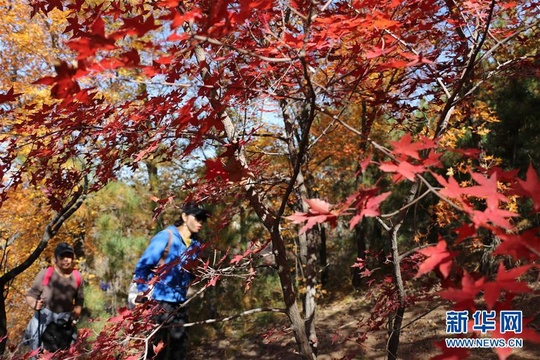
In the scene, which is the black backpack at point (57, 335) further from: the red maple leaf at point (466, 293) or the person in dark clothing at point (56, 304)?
the red maple leaf at point (466, 293)

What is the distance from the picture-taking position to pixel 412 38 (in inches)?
72.7

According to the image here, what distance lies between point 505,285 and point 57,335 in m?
3.47

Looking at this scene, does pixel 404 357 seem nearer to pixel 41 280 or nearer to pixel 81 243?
pixel 41 280

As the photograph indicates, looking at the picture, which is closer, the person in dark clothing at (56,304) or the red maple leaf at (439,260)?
the red maple leaf at (439,260)

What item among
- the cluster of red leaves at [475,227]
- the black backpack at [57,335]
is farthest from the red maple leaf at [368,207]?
the black backpack at [57,335]

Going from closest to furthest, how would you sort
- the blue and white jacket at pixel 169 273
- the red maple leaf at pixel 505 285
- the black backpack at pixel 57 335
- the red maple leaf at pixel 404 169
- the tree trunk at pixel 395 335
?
the red maple leaf at pixel 505 285 < the red maple leaf at pixel 404 169 < the tree trunk at pixel 395 335 < the blue and white jacket at pixel 169 273 < the black backpack at pixel 57 335

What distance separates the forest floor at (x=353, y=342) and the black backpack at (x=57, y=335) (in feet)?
5.91

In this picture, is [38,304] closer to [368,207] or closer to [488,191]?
[368,207]

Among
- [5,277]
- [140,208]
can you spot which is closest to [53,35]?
[140,208]

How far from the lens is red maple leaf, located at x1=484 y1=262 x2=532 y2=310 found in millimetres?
788

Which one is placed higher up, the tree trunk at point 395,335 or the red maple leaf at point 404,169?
the red maple leaf at point 404,169

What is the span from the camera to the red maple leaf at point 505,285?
788 mm

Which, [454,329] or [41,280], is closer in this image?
[454,329]

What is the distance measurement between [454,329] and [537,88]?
261 inches
